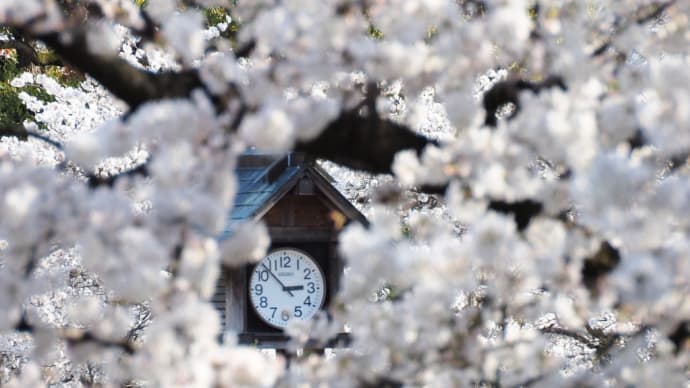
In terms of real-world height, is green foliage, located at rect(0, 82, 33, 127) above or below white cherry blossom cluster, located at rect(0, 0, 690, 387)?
above

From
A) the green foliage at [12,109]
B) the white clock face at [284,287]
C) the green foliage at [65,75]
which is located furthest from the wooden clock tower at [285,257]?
the green foliage at [12,109]

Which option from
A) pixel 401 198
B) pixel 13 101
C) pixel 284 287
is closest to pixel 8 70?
pixel 13 101

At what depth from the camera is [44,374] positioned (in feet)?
26.7

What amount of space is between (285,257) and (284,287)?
18 cm

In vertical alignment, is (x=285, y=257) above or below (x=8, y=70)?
below

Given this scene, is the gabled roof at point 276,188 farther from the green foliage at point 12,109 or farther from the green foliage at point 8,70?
the green foliage at point 8,70

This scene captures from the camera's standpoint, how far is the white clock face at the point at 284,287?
684cm

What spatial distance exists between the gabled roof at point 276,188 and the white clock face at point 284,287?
31cm

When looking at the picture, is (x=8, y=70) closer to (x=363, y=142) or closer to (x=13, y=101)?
(x=13, y=101)

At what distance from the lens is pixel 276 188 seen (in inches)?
267

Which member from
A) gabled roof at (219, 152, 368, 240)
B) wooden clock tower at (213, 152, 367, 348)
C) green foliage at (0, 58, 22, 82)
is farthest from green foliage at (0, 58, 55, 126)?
wooden clock tower at (213, 152, 367, 348)

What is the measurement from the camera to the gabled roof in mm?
6770

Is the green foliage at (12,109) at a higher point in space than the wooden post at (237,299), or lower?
higher

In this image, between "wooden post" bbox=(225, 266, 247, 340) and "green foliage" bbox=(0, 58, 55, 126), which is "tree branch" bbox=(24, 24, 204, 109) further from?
"green foliage" bbox=(0, 58, 55, 126)
